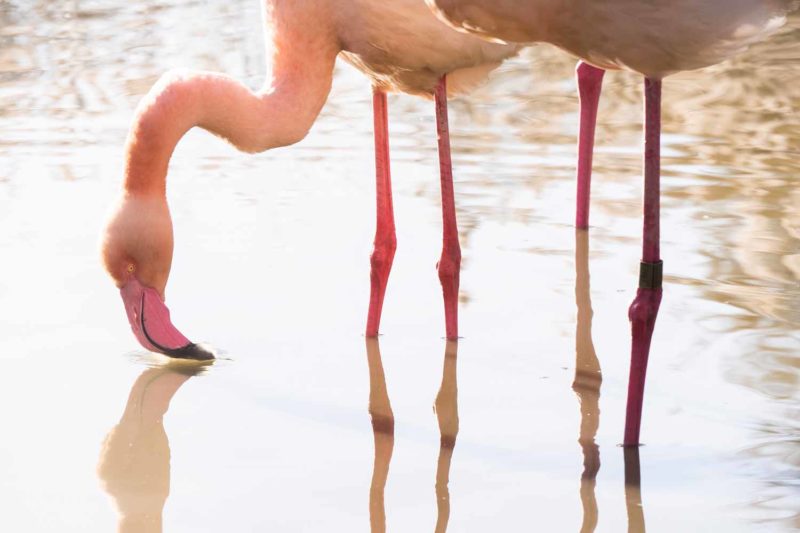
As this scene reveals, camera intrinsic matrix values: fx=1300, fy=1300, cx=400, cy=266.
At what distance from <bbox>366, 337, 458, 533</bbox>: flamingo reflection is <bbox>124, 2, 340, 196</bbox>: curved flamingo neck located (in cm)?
84

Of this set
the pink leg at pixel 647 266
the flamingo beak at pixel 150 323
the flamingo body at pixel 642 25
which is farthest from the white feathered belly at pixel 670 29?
the flamingo beak at pixel 150 323

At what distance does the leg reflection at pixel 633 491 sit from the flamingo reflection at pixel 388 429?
0.45m

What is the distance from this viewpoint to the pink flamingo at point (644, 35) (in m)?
3.39

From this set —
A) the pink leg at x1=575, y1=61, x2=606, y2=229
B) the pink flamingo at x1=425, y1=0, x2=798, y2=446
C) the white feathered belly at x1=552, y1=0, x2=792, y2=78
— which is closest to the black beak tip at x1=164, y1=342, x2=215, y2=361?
the pink flamingo at x1=425, y1=0, x2=798, y2=446

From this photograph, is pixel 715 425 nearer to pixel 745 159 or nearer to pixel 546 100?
pixel 745 159

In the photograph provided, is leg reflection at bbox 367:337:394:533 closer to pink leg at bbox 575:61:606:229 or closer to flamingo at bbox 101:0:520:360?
flamingo at bbox 101:0:520:360

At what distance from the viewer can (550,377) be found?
13.6 ft

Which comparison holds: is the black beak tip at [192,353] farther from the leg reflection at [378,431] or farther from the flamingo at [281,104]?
the leg reflection at [378,431]

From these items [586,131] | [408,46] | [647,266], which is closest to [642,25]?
[647,266]

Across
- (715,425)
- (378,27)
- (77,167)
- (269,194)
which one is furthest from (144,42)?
(715,425)

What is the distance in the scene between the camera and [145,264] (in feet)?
14.0

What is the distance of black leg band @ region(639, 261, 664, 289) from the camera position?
145 inches

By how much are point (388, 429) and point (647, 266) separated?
0.91 metres

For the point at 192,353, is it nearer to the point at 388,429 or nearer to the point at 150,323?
the point at 150,323
